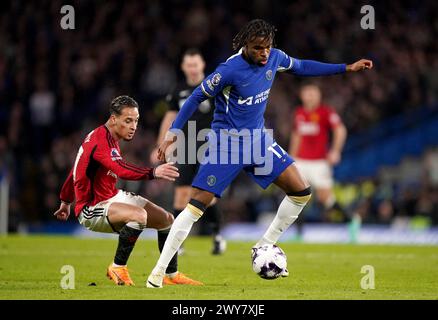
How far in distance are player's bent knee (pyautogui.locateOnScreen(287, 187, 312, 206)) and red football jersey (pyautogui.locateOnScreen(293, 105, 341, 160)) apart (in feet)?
22.4

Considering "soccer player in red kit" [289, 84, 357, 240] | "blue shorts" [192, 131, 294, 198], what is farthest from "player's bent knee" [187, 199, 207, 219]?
"soccer player in red kit" [289, 84, 357, 240]

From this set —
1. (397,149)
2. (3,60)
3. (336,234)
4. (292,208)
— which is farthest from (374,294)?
(3,60)

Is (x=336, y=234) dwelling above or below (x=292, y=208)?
above

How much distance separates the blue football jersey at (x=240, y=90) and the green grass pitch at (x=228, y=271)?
1.49 m

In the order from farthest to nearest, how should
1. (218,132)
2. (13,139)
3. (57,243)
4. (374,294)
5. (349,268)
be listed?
1. (13,139)
2. (57,243)
3. (349,268)
4. (218,132)
5. (374,294)

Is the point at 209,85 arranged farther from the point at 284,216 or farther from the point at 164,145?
the point at 284,216

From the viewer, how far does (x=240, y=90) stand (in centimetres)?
800

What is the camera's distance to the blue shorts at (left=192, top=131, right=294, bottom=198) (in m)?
7.96

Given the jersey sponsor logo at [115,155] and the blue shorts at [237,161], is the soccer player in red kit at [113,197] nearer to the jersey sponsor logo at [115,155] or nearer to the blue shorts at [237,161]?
the jersey sponsor logo at [115,155]

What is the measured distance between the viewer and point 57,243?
14359 mm

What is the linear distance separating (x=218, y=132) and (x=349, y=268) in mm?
2946

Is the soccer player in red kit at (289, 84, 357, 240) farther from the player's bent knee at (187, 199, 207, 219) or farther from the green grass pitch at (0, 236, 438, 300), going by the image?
the player's bent knee at (187, 199, 207, 219)
